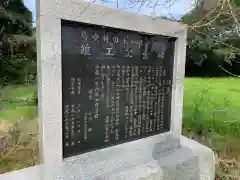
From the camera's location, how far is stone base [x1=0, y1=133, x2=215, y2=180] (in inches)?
61.6

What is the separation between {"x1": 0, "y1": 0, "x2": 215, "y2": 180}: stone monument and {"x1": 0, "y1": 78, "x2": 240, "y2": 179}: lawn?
2.61 feet

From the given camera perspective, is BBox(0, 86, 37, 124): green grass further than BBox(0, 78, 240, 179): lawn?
Yes

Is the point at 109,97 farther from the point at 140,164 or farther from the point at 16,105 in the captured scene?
the point at 16,105

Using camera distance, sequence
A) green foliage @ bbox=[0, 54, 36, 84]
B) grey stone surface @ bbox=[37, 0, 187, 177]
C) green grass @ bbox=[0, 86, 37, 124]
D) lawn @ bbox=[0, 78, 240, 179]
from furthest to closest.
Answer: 1. green foliage @ bbox=[0, 54, 36, 84]
2. green grass @ bbox=[0, 86, 37, 124]
3. lawn @ bbox=[0, 78, 240, 179]
4. grey stone surface @ bbox=[37, 0, 187, 177]

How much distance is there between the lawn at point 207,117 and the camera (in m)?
2.67

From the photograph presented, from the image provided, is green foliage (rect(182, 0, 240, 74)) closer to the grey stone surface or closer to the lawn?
the lawn

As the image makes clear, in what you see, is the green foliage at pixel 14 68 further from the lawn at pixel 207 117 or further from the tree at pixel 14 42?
the lawn at pixel 207 117

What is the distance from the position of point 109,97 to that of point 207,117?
2670 mm

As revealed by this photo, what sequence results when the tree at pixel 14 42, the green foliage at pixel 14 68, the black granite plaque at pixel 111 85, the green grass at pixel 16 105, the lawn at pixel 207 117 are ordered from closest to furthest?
the black granite plaque at pixel 111 85
the lawn at pixel 207 117
the green grass at pixel 16 105
the tree at pixel 14 42
the green foliage at pixel 14 68

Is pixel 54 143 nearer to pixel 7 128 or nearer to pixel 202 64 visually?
pixel 7 128

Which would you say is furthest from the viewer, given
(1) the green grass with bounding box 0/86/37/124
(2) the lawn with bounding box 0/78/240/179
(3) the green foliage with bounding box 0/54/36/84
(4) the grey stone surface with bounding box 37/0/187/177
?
(3) the green foliage with bounding box 0/54/36/84

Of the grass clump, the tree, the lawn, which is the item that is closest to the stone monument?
the grass clump

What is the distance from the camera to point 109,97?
1.72 meters

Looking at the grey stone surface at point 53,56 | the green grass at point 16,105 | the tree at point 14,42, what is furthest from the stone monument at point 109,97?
the tree at point 14,42
